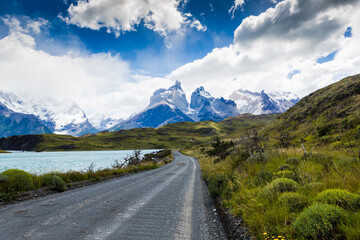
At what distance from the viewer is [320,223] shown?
3557 millimetres

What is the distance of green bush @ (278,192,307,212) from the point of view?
4867 millimetres

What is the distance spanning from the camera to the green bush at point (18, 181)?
10.8 metres

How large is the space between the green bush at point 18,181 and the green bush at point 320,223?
13899 mm

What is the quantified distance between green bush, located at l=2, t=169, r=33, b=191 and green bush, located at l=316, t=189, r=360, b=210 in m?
14.5

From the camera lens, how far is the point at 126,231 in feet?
19.0

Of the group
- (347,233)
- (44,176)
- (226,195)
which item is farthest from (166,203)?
(44,176)

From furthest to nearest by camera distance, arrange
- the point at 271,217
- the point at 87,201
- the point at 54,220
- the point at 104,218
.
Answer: the point at 87,201 < the point at 104,218 < the point at 54,220 < the point at 271,217

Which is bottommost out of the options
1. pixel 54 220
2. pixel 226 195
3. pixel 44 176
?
pixel 226 195

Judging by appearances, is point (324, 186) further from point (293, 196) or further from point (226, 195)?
point (226, 195)

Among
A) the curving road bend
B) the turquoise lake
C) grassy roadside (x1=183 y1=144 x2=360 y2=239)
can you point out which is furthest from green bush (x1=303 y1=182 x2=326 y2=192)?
the turquoise lake

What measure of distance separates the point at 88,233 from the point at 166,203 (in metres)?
4.75

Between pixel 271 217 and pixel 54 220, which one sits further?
pixel 54 220

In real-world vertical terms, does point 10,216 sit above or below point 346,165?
above

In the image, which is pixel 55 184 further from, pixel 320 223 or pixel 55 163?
pixel 55 163
